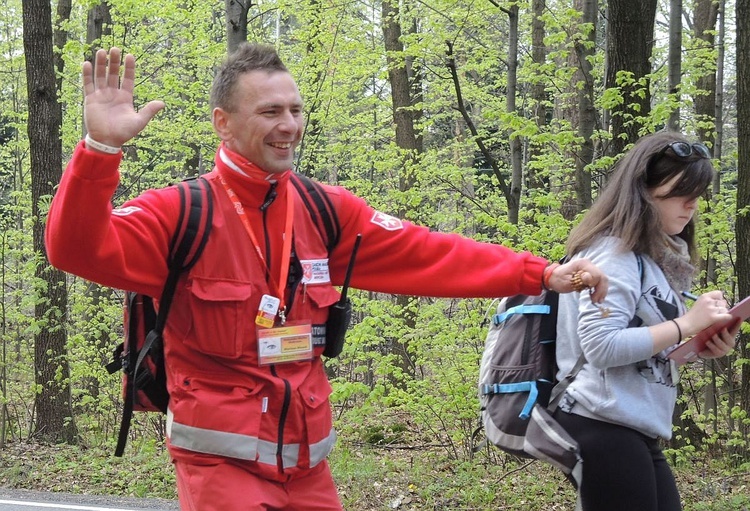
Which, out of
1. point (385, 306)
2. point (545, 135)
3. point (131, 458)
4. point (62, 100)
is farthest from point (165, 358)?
point (62, 100)

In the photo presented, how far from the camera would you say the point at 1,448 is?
1013 centimetres

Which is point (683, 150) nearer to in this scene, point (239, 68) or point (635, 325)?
point (635, 325)

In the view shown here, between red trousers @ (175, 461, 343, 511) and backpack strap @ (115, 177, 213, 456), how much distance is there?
0.93 ft

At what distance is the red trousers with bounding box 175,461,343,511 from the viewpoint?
250cm

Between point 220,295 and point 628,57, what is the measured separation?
6284 millimetres

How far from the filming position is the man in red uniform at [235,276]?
2.33 m

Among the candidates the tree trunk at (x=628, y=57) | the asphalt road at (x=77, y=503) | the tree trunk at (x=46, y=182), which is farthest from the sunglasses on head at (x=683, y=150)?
the tree trunk at (x=46, y=182)

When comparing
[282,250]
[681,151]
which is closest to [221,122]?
[282,250]

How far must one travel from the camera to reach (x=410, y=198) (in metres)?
10.5

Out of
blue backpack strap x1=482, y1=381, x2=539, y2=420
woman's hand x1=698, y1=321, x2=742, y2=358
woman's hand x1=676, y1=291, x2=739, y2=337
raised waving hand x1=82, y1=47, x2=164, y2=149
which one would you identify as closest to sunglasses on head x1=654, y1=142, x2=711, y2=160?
woman's hand x1=676, y1=291, x2=739, y2=337

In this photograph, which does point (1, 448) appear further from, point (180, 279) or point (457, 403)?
point (180, 279)

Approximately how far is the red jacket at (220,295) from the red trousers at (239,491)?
0.13ft

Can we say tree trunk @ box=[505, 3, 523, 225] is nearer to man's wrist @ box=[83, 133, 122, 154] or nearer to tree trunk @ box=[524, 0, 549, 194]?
tree trunk @ box=[524, 0, 549, 194]

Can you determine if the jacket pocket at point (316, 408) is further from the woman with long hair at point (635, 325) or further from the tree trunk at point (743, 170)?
the tree trunk at point (743, 170)
